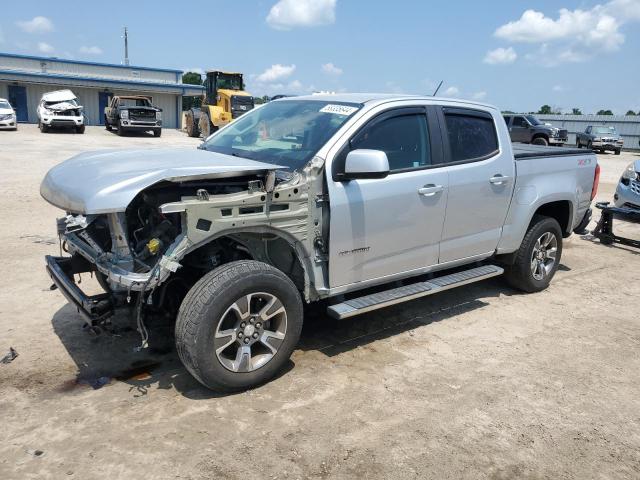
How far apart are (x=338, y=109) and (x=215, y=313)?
1979 millimetres

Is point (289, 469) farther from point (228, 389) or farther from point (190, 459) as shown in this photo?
point (228, 389)

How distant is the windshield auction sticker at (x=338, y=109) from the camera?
4258mm

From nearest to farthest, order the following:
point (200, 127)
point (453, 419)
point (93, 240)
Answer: point (453, 419), point (93, 240), point (200, 127)

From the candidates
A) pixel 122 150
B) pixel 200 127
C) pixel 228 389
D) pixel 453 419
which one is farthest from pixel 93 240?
pixel 200 127

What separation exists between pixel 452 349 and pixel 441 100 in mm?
2208

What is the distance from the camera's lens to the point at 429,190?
4457mm

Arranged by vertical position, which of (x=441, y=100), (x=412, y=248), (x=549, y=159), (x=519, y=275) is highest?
(x=441, y=100)

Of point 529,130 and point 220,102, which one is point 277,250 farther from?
point 529,130

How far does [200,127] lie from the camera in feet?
96.6

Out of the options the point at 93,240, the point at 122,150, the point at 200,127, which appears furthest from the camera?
the point at 200,127

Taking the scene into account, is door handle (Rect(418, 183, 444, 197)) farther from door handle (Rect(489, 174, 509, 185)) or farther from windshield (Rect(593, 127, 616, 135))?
windshield (Rect(593, 127, 616, 135))

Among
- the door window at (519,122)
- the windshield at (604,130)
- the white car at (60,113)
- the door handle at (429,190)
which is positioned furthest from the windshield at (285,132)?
the windshield at (604,130)

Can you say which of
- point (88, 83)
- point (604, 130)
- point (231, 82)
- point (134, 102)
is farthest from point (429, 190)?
point (88, 83)

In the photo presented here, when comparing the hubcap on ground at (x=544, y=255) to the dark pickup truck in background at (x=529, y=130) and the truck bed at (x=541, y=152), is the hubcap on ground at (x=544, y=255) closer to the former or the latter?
the truck bed at (x=541, y=152)
